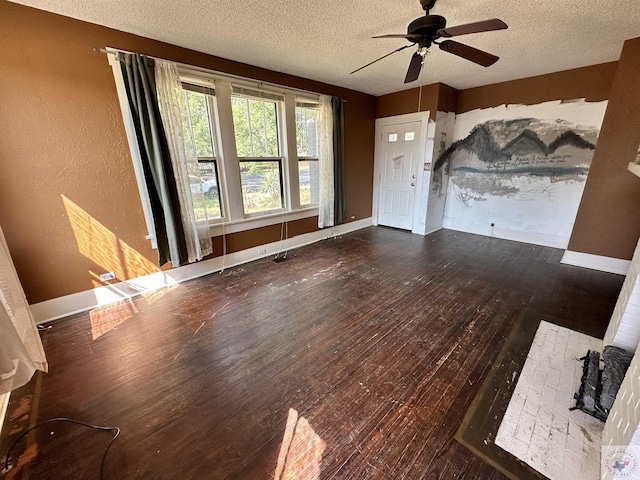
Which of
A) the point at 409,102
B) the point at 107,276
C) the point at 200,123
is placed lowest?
the point at 107,276

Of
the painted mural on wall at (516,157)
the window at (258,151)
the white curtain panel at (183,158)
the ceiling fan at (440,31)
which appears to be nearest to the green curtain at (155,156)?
the white curtain panel at (183,158)

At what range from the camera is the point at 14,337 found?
1.24m

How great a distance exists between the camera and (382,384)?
1.69m

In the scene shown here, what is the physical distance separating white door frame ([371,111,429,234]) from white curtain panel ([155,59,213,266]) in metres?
3.51

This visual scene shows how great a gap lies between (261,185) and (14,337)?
2.86 m

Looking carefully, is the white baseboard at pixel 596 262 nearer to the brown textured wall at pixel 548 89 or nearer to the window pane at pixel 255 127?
the brown textured wall at pixel 548 89

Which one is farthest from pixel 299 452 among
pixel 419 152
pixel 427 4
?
pixel 419 152

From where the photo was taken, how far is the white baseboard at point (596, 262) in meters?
3.12

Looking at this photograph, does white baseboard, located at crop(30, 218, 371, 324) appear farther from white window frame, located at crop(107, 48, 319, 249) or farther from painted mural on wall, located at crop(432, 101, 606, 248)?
painted mural on wall, located at crop(432, 101, 606, 248)

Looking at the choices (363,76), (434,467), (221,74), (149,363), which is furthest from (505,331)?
(221,74)

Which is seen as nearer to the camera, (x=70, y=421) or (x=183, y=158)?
(x=70, y=421)

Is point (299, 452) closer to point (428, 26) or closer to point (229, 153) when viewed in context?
point (428, 26)

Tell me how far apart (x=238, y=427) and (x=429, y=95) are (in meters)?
4.97

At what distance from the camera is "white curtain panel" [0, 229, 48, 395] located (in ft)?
3.89
